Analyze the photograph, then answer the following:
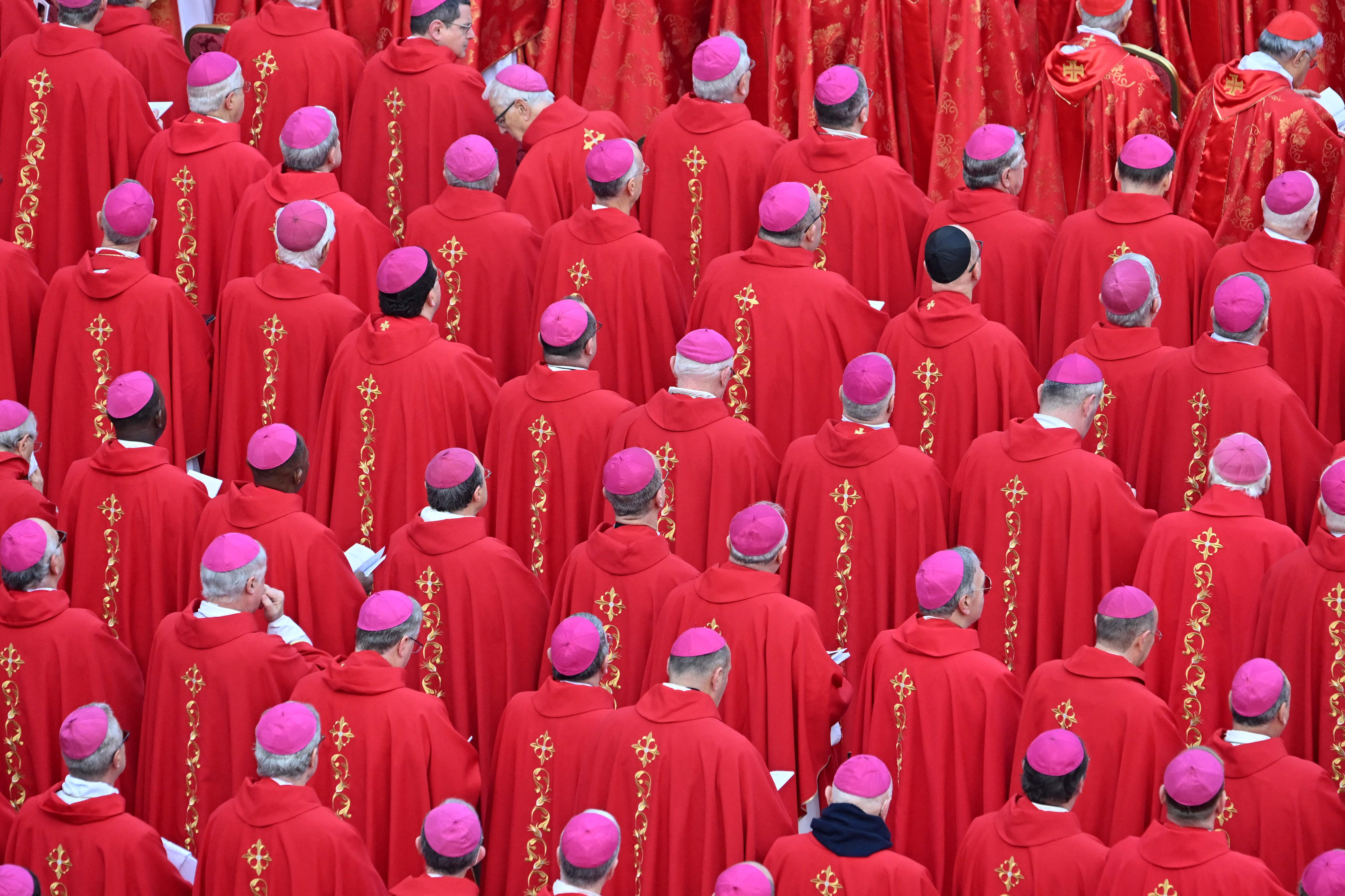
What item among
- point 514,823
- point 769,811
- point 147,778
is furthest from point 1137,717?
point 147,778

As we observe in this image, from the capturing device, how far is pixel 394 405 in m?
8.29

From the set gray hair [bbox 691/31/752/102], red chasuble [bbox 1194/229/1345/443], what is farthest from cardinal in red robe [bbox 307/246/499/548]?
red chasuble [bbox 1194/229/1345/443]

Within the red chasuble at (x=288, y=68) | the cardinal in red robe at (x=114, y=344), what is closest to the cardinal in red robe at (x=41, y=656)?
the cardinal in red robe at (x=114, y=344)

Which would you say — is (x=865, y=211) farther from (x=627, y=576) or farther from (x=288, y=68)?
(x=288, y=68)

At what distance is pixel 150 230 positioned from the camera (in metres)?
8.90

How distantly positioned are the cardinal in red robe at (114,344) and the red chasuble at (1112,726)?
11.7 ft

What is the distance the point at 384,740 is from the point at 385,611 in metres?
0.38

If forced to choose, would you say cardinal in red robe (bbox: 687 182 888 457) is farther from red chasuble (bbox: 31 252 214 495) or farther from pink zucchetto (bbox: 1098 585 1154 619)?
red chasuble (bbox: 31 252 214 495)

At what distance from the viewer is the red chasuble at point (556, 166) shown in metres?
9.18

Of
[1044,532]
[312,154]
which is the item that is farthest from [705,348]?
[312,154]

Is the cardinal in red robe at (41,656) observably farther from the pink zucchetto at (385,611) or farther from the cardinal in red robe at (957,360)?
the cardinal in red robe at (957,360)

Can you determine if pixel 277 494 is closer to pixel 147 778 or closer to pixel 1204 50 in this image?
pixel 147 778

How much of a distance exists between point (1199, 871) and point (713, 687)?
145cm

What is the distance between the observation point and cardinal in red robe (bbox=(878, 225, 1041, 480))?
796 centimetres
